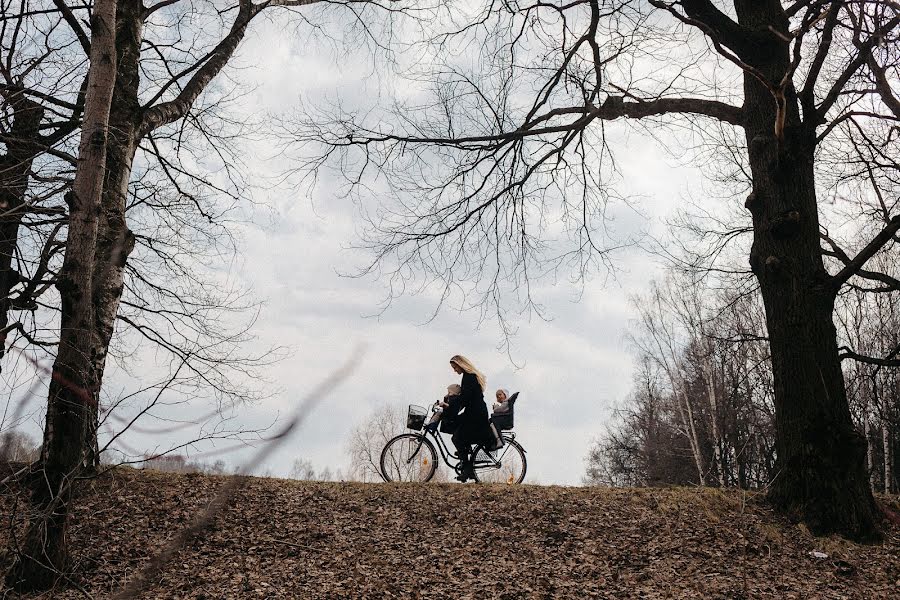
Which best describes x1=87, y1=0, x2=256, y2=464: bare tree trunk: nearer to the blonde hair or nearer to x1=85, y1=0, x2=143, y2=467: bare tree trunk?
x1=85, y1=0, x2=143, y2=467: bare tree trunk

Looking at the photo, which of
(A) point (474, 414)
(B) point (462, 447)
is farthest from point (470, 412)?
(B) point (462, 447)

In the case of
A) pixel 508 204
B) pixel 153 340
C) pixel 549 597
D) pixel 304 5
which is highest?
pixel 304 5

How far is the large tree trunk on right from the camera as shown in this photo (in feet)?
22.8

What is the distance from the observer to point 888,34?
7.03m

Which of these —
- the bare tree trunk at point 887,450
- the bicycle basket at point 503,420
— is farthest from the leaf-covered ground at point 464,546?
the bare tree trunk at point 887,450

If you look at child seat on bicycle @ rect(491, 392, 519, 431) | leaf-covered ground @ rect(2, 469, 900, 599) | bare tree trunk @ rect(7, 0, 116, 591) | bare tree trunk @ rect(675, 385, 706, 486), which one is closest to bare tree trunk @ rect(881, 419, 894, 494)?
bare tree trunk @ rect(675, 385, 706, 486)

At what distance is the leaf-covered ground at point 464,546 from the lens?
5.86m

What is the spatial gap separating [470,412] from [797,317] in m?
3.98

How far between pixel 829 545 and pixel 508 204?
220 inches

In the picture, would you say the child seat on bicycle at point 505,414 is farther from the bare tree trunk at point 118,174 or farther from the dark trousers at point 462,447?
the bare tree trunk at point 118,174

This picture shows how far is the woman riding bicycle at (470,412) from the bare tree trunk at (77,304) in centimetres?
432

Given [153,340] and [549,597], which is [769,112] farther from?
[153,340]

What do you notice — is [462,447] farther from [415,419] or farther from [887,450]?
[887,450]

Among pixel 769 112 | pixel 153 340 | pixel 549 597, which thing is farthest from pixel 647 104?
pixel 153 340
